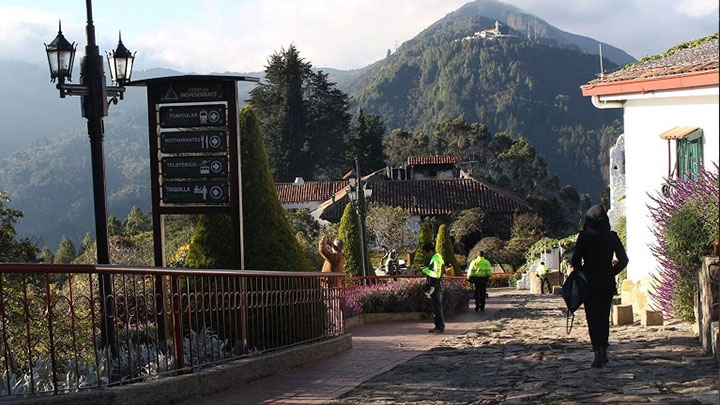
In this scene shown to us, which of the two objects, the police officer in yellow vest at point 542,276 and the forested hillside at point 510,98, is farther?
the forested hillside at point 510,98

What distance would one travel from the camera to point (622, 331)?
12.1 meters

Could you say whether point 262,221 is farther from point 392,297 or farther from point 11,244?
point 392,297

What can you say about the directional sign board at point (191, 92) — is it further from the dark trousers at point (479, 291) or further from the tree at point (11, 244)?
the dark trousers at point (479, 291)

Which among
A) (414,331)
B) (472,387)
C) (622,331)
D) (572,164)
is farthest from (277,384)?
(572,164)

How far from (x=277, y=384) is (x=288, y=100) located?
2408 inches

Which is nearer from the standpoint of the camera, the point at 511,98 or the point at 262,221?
the point at 262,221

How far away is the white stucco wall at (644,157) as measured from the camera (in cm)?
1280

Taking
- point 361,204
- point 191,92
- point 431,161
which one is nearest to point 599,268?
point 191,92

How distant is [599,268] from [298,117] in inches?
2442

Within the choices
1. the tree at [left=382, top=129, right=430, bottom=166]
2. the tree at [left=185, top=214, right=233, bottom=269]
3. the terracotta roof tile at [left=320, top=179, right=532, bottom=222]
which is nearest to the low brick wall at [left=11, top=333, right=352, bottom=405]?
the tree at [left=185, top=214, right=233, bottom=269]

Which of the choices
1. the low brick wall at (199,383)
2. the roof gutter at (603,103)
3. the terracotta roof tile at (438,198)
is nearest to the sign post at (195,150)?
the low brick wall at (199,383)

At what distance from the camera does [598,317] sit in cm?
866

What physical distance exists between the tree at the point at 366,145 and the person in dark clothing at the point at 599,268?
65941 millimetres

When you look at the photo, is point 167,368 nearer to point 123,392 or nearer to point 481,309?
point 123,392
